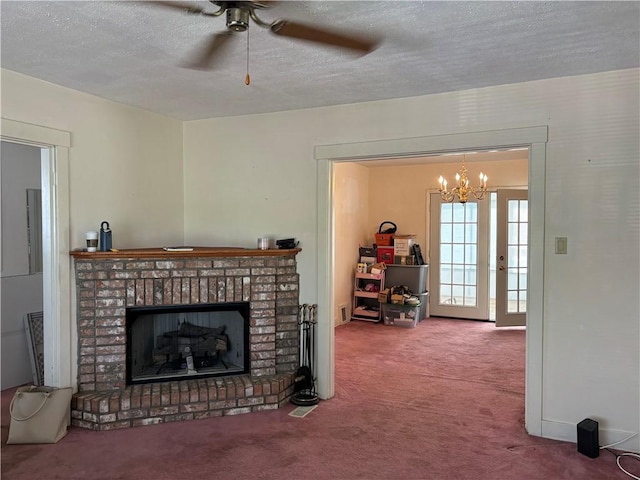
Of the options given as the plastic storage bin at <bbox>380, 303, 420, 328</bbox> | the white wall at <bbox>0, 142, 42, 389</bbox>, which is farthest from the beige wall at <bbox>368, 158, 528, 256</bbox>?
the white wall at <bbox>0, 142, 42, 389</bbox>

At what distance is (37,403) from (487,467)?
9.63ft

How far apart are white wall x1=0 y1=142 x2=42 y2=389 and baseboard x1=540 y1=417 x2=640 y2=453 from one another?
435cm

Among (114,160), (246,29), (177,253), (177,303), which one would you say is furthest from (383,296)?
(246,29)

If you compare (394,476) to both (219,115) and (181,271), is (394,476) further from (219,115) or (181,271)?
(219,115)

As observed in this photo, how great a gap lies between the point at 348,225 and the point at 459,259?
1822mm

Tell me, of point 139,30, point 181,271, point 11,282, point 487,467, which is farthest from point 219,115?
point 487,467

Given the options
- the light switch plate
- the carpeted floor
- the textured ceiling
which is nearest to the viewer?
the textured ceiling

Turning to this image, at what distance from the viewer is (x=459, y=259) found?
24.7ft

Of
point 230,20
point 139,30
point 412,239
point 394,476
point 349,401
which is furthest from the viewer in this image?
point 412,239

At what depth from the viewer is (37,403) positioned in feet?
10.6

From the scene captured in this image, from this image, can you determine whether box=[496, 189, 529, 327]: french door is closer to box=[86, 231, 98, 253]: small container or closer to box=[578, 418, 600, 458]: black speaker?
box=[578, 418, 600, 458]: black speaker

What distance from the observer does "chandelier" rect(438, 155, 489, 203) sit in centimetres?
643

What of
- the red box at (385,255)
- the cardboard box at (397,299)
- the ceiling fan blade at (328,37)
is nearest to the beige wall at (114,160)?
the ceiling fan blade at (328,37)

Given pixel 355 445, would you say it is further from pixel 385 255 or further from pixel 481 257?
pixel 481 257
